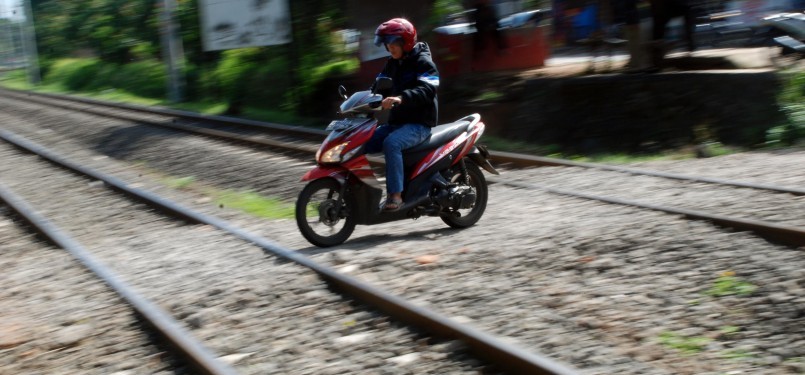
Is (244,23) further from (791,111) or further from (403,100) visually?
(403,100)

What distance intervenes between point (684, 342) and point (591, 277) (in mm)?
1125

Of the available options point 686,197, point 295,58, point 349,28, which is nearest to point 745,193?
point 686,197

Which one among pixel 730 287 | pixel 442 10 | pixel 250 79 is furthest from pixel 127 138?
pixel 730 287

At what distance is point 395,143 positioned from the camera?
6781 millimetres

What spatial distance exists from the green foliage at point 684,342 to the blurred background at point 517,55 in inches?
293

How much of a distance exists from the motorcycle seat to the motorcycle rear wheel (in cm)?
33

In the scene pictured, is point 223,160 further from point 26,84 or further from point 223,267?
point 26,84

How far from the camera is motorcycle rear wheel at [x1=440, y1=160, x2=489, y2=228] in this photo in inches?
292

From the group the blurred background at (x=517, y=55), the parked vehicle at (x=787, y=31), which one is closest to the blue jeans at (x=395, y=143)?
the blurred background at (x=517, y=55)

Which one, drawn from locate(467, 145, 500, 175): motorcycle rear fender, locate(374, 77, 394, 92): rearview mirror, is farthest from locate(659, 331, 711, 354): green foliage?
locate(467, 145, 500, 175): motorcycle rear fender

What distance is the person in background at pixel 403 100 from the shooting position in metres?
6.72

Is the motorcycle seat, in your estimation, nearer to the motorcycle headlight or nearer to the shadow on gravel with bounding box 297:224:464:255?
the motorcycle headlight

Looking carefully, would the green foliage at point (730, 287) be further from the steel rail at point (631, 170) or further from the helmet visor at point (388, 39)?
the helmet visor at point (388, 39)

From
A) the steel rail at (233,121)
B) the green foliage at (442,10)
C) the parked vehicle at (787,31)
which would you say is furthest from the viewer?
the green foliage at (442,10)
